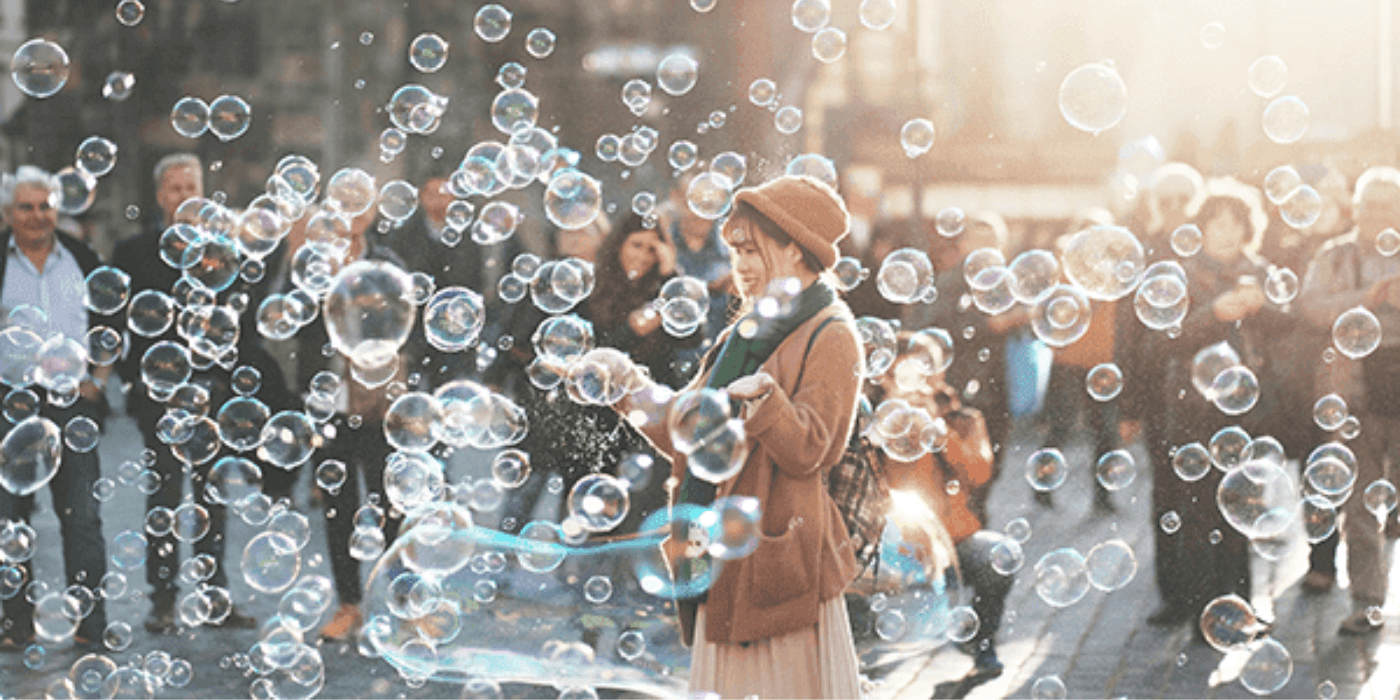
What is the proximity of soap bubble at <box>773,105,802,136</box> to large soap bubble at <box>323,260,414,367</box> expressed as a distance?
23.0 feet

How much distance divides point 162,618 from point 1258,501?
3.55 metres

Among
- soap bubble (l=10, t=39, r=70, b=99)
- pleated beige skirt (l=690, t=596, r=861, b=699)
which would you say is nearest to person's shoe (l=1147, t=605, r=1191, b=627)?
pleated beige skirt (l=690, t=596, r=861, b=699)

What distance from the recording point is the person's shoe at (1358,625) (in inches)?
196

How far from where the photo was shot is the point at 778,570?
2.77 m

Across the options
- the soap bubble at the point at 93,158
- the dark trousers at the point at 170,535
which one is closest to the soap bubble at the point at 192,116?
the soap bubble at the point at 93,158

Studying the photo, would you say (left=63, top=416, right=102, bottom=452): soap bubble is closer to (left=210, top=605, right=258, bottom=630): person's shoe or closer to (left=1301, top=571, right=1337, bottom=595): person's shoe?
(left=210, top=605, right=258, bottom=630): person's shoe

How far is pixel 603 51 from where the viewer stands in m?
12.8

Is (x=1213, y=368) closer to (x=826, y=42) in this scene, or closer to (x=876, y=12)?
(x=876, y=12)

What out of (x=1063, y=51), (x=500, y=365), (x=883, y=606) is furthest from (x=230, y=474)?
(x=1063, y=51)

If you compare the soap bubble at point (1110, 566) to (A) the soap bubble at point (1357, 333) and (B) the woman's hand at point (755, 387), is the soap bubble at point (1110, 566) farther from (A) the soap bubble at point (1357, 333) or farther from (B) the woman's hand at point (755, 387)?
(B) the woman's hand at point (755, 387)

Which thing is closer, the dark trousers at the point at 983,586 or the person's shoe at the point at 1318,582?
the dark trousers at the point at 983,586

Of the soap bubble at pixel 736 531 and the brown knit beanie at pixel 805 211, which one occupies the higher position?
the brown knit beanie at pixel 805 211

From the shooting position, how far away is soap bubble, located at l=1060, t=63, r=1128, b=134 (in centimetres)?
493

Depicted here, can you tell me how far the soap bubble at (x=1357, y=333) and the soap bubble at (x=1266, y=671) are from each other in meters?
1.05
